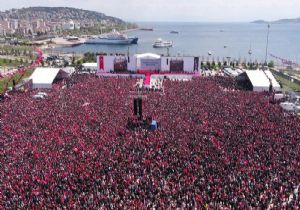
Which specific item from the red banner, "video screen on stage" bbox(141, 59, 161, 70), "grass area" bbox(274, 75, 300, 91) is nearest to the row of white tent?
"grass area" bbox(274, 75, 300, 91)

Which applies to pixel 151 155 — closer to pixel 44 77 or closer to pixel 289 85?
pixel 44 77

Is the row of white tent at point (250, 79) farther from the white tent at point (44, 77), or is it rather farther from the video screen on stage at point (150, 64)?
the video screen on stage at point (150, 64)

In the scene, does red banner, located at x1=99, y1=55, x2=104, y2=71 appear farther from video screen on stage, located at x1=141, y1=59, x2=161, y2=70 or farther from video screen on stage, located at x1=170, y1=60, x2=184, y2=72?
video screen on stage, located at x1=170, y1=60, x2=184, y2=72

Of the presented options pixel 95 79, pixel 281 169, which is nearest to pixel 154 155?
pixel 281 169

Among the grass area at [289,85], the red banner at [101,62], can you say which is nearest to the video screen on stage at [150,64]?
the red banner at [101,62]

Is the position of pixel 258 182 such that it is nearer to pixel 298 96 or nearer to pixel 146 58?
pixel 298 96
